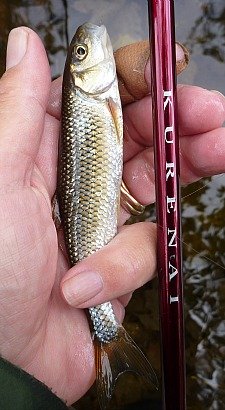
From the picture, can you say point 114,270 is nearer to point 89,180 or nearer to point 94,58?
point 89,180

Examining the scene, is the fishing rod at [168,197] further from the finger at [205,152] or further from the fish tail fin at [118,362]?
the finger at [205,152]

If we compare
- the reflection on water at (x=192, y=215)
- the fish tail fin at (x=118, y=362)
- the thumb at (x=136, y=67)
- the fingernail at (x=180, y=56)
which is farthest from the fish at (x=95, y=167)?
the reflection on water at (x=192, y=215)

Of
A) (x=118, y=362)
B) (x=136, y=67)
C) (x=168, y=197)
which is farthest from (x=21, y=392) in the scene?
(x=136, y=67)

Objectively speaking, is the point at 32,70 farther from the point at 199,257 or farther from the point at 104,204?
the point at 199,257

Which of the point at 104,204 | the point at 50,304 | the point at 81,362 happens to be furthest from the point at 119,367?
the point at 104,204

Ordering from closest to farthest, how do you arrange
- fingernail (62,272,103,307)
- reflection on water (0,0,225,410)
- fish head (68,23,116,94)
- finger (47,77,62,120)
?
fingernail (62,272,103,307) < fish head (68,23,116,94) < finger (47,77,62,120) < reflection on water (0,0,225,410)

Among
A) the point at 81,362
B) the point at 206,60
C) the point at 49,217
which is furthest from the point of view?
the point at 206,60

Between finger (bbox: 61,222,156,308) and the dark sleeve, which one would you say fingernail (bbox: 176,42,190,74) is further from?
the dark sleeve

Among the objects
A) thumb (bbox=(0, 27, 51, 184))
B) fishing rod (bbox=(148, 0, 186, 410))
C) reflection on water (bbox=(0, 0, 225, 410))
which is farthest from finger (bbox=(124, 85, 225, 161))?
reflection on water (bbox=(0, 0, 225, 410))
